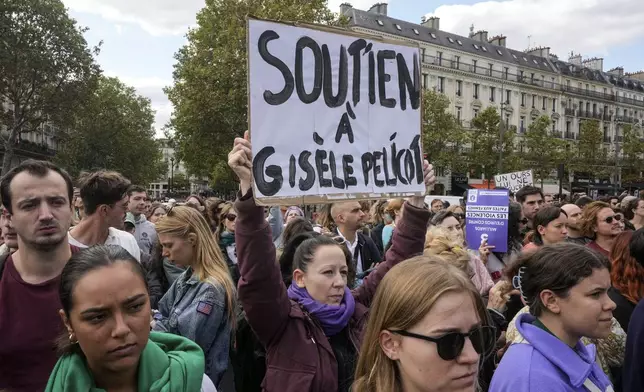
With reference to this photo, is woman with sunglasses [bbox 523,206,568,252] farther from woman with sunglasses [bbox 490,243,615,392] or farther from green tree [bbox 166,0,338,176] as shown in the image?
green tree [bbox 166,0,338,176]

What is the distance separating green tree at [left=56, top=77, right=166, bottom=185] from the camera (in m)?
41.1

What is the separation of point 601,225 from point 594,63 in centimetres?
7986

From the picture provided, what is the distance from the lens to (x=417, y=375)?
64.1 inches

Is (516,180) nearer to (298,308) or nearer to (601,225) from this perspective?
(601,225)

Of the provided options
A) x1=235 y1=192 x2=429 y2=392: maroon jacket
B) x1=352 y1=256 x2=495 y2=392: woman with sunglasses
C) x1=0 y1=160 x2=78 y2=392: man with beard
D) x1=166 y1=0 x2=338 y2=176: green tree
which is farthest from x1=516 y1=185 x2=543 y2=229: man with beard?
x1=166 y1=0 x2=338 y2=176: green tree

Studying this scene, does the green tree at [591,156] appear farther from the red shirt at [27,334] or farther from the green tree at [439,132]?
the red shirt at [27,334]

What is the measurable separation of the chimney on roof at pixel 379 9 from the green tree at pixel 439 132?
15262 millimetres

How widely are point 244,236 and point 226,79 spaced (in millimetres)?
22748

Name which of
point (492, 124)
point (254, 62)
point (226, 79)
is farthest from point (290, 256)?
point (492, 124)

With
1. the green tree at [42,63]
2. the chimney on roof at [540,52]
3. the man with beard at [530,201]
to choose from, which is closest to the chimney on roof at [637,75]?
the chimney on roof at [540,52]

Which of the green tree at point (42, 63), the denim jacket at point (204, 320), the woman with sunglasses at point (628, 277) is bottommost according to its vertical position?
the denim jacket at point (204, 320)

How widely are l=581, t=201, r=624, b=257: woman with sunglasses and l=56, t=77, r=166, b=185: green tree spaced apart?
37247 millimetres

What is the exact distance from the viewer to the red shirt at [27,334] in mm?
2357

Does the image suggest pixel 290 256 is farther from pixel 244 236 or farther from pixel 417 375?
pixel 417 375
